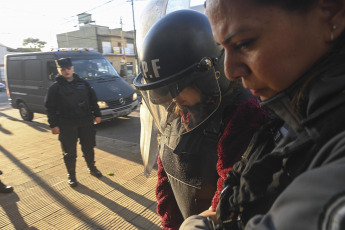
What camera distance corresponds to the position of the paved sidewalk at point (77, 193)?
2.99 metres

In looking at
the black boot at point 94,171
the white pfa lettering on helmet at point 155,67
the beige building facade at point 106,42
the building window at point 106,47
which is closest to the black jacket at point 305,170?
the white pfa lettering on helmet at point 155,67

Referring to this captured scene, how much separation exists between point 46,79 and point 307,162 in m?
8.06

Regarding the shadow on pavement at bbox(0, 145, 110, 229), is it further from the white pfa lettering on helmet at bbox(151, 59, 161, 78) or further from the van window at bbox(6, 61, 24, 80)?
the van window at bbox(6, 61, 24, 80)

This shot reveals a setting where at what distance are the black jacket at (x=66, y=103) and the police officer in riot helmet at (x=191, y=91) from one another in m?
2.85

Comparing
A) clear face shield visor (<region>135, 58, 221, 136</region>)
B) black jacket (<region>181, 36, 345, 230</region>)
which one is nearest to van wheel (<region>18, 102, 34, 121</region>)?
clear face shield visor (<region>135, 58, 221, 136</region>)

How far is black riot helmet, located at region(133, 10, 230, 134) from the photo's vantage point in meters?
1.34

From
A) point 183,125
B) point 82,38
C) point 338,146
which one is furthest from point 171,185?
point 82,38

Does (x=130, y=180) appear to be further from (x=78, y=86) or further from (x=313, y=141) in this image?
(x=313, y=141)

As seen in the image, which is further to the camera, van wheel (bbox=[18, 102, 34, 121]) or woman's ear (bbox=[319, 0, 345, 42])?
→ van wheel (bbox=[18, 102, 34, 121])

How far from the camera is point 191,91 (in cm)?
136

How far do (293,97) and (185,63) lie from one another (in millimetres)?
798

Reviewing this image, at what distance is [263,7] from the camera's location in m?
0.61

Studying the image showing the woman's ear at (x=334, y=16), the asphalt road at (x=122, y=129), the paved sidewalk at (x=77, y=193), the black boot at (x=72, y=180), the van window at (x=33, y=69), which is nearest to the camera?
the woman's ear at (x=334, y=16)

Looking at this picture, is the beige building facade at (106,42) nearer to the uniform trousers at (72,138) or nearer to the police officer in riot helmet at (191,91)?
the uniform trousers at (72,138)
